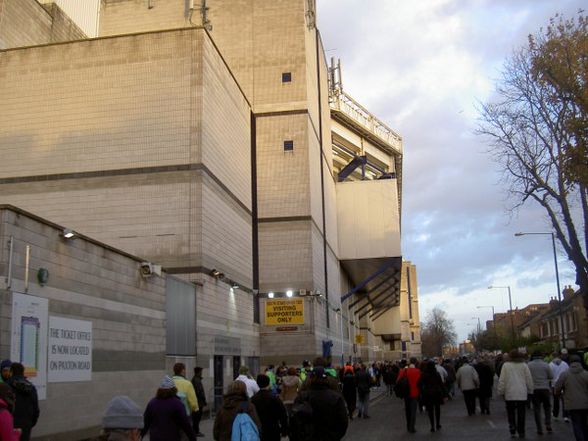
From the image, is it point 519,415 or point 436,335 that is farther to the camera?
point 436,335

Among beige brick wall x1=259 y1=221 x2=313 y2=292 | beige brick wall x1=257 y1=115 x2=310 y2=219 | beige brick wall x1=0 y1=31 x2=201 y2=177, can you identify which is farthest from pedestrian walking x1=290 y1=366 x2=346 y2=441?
beige brick wall x1=257 y1=115 x2=310 y2=219

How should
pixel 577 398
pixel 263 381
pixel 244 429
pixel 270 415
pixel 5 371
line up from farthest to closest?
pixel 577 398, pixel 5 371, pixel 263 381, pixel 270 415, pixel 244 429

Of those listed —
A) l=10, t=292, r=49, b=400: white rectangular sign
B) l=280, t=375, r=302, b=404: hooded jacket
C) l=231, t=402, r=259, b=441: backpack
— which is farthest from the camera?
l=10, t=292, r=49, b=400: white rectangular sign

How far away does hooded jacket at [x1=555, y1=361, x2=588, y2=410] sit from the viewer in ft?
35.3

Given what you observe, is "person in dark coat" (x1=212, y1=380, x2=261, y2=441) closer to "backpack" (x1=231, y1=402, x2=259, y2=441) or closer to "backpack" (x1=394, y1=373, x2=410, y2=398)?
"backpack" (x1=231, y1=402, x2=259, y2=441)

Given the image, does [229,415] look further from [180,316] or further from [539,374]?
[180,316]

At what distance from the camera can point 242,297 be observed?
2808cm

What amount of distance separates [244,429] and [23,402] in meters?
3.89

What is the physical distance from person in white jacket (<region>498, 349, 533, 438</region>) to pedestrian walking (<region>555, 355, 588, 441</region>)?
6.54ft

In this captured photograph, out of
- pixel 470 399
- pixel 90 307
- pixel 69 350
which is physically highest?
pixel 90 307

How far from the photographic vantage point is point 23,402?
28.6ft

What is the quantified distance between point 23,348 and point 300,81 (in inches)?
1020

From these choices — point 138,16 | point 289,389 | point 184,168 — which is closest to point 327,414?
point 289,389

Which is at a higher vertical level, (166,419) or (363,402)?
(166,419)
